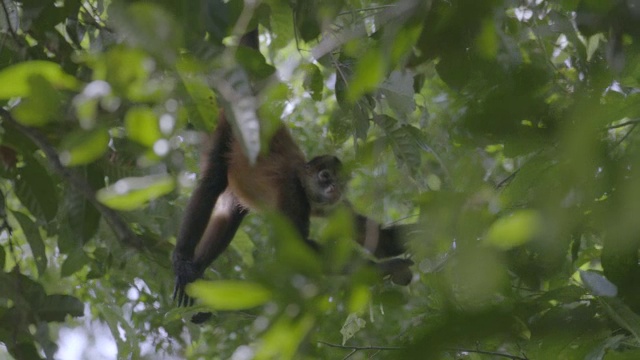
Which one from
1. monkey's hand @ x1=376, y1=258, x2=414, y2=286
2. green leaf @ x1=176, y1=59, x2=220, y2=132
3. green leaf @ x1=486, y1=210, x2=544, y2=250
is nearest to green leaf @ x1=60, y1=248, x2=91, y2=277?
monkey's hand @ x1=376, y1=258, x2=414, y2=286

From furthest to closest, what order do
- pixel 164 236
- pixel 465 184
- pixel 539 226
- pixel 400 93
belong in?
pixel 400 93, pixel 164 236, pixel 465 184, pixel 539 226

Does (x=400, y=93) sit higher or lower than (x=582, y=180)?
lower

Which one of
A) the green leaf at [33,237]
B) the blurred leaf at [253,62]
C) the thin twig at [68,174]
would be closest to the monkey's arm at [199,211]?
the green leaf at [33,237]

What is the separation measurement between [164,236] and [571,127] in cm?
164

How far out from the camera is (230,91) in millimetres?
1044

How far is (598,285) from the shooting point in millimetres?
1424

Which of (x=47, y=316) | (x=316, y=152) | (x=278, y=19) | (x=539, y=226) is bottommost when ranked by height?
(x=316, y=152)

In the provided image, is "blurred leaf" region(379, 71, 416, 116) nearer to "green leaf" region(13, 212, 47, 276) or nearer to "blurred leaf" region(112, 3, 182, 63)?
"green leaf" region(13, 212, 47, 276)

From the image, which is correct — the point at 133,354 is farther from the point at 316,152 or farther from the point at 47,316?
the point at 316,152

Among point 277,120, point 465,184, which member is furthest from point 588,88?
point 277,120

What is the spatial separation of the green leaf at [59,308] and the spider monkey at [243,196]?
1.51m

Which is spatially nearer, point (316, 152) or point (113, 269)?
point (113, 269)

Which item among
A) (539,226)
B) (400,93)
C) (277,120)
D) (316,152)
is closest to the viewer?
(539,226)

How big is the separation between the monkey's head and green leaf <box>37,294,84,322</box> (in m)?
2.30
